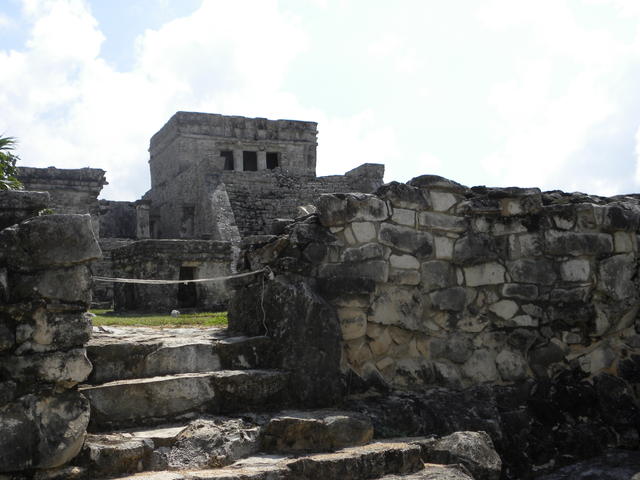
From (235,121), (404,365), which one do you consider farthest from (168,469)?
(235,121)

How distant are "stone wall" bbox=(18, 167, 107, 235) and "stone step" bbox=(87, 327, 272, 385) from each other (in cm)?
1678

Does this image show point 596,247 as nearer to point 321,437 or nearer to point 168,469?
point 321,437

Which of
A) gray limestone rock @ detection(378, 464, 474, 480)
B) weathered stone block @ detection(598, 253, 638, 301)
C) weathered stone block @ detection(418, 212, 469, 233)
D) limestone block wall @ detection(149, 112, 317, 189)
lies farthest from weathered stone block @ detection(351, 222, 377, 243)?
limestone block wall @ detection(149, 112, 317, 189)

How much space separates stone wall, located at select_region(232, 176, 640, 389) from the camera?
227 inches

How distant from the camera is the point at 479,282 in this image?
6.16 meters

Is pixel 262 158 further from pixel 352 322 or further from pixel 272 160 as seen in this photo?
pixel 352 322

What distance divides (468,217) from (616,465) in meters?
2.26

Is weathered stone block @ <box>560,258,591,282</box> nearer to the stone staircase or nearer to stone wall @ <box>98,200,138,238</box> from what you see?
the stone staircase

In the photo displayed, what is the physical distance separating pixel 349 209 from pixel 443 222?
87 cm

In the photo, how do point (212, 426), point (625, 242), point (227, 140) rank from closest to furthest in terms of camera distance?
point (212, 426), point (625, 242), point (227, 140)

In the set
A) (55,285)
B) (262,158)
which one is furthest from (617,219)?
(262,158)

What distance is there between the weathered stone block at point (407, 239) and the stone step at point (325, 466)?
165 cm

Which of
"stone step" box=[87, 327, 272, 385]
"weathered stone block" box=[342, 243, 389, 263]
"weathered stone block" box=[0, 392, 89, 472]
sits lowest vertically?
"weathered stone block" box=[0, 392, 89, 472]

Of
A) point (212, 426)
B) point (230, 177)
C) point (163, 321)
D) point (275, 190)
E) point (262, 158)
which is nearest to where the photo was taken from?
point (212, 426)
